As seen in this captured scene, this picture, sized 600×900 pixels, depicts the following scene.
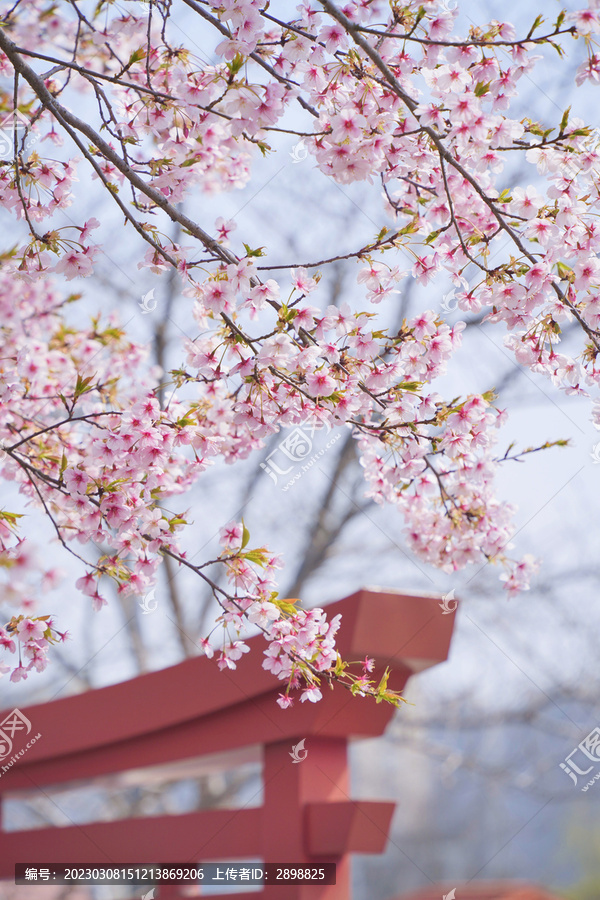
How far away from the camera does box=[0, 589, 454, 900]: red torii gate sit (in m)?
1.70

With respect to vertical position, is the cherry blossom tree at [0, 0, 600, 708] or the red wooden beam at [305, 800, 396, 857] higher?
the cherry blossom tree at [0, 0, 600, 708]

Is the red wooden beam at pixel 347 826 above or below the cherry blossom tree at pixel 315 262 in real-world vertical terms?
below

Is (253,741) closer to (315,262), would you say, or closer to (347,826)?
(347,826)

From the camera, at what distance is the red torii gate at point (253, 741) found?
1.70 m

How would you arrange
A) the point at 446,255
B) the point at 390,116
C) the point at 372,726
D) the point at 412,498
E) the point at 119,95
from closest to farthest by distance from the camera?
the point at 390,116, the point at 446,255, the point at 372,726, the point at 119,95, the point at 412,498

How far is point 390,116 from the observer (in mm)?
1388

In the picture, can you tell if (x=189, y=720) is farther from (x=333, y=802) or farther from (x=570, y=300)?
(x=570, y=300)

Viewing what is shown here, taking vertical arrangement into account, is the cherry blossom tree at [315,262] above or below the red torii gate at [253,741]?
above

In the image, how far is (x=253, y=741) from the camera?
1.85 meters

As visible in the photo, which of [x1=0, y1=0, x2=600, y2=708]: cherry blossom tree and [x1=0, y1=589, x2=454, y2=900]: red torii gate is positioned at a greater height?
[x1=0, y1=0, x2=600, y2=708]: cherry blossom tree

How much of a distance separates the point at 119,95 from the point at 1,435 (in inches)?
39.9

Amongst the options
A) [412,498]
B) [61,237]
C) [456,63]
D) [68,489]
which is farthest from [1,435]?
[456,63]

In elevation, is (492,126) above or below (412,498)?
above

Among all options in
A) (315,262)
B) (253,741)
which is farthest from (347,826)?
(315,262)
